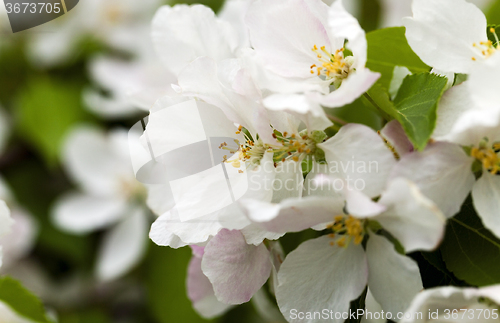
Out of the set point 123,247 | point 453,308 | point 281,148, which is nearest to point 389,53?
point 281,148

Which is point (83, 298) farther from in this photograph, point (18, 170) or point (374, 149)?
point (374, 149)

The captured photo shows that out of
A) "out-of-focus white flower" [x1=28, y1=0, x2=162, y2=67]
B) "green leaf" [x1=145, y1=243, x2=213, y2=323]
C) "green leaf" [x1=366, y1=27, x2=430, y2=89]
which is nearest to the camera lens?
"green leaf" [x1=366, y1=27, x2=430, y2=89]

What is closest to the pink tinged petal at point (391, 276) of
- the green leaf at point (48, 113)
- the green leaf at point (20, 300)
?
the green leaf at point (20, 300)

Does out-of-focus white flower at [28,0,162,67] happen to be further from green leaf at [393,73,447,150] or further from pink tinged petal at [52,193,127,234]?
green leaf at [393,73,447,150]

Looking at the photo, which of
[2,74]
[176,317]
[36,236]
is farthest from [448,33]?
[2,74]

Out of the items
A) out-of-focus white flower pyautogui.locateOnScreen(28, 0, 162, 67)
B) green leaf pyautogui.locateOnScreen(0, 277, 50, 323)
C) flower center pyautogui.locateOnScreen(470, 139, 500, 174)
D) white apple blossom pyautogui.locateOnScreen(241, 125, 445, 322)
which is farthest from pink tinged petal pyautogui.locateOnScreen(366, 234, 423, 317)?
out-of-focus white flower pyautogui.locateOnScreen(28, 0, 162, 67)

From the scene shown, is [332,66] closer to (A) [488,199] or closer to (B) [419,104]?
(B) [419,104]
